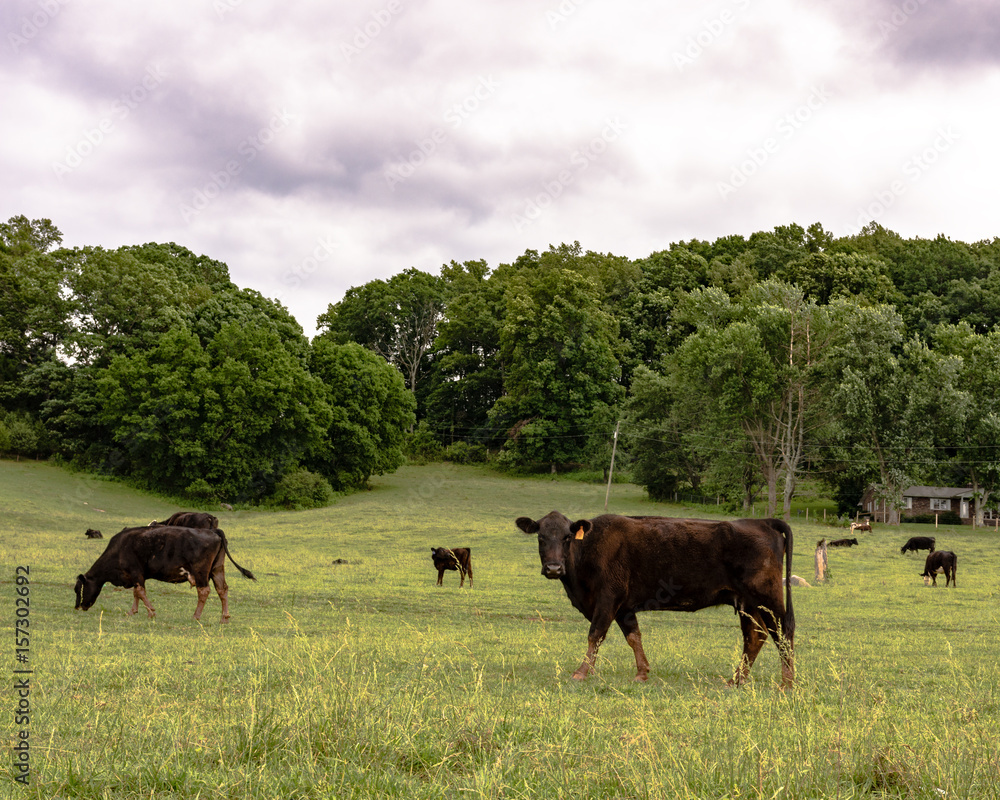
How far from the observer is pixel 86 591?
1559cm

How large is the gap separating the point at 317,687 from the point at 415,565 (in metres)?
23.7

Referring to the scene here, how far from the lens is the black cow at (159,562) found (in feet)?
50.5

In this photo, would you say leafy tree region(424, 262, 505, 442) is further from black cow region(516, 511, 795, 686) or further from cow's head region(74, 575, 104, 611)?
black cow region(516, 511, 795, 686)

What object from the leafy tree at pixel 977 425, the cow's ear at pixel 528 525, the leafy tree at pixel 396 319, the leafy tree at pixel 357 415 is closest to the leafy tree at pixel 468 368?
the leafy tree at pixel 396 319

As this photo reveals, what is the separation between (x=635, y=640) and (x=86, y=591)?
441 inches

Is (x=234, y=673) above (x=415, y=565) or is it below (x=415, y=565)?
above

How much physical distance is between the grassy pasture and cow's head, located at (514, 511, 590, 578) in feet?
3.94

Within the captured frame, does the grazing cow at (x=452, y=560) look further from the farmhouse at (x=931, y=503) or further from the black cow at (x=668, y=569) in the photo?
the farmhouse at (x=931, y=503)

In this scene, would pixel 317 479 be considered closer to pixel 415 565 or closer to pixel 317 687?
pixel 415 565

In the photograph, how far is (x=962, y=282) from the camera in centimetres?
8525

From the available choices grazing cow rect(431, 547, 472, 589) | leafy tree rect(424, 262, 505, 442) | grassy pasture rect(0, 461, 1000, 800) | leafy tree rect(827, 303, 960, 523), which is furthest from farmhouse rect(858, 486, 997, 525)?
grazing cow rect(431, 547, 472, 589)

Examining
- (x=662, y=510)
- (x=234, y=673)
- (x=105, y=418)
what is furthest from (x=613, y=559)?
(x=105, y=418)

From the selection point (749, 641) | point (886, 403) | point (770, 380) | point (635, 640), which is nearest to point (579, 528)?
point (635, 640)

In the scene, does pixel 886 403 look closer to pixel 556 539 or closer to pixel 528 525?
pixel 528 525
